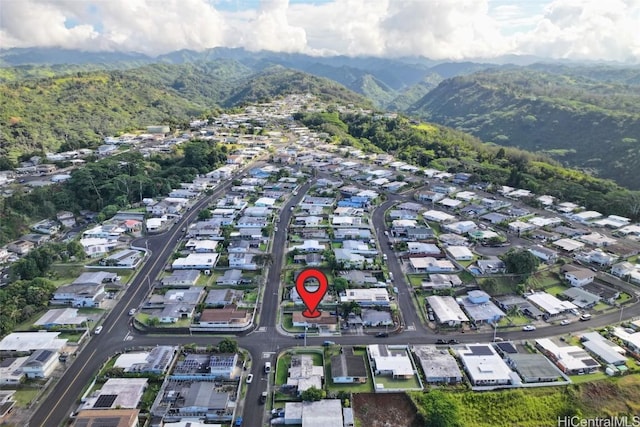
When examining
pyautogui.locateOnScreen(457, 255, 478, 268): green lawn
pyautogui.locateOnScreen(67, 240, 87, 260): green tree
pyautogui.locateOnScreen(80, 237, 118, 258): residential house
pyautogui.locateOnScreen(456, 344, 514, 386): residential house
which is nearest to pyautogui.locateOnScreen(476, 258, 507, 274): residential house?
pyautogui.locateOnScreen(457, 255, 478, 268): green lawn

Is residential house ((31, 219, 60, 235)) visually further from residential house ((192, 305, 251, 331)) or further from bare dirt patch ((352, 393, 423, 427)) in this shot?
bare dirt patch ((352, 393, 423, 427))

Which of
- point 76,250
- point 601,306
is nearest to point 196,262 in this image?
point 76,250

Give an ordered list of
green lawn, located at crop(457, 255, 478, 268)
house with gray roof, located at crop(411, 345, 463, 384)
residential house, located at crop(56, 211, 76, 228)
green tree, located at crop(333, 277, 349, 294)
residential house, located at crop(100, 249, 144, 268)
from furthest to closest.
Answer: residential house, located at crop(56, 211, 76, 228)
green lawn, located at crop(457, 255, 478, 268)
residential house, located at crop(100, 249, 144, 268)
green tree, located at crop(333, 277, 349, 294)
house with gray roof, located at crop(411, 345, 463, 384)

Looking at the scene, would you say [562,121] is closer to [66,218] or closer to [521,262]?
[521,262]

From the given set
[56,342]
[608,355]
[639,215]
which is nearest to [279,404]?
[56,342]

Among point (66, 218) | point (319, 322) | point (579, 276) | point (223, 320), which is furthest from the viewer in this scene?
point (66, 218)

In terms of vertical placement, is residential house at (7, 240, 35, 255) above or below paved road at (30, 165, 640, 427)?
above

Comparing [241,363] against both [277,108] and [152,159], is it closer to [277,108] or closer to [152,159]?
[152,159]
